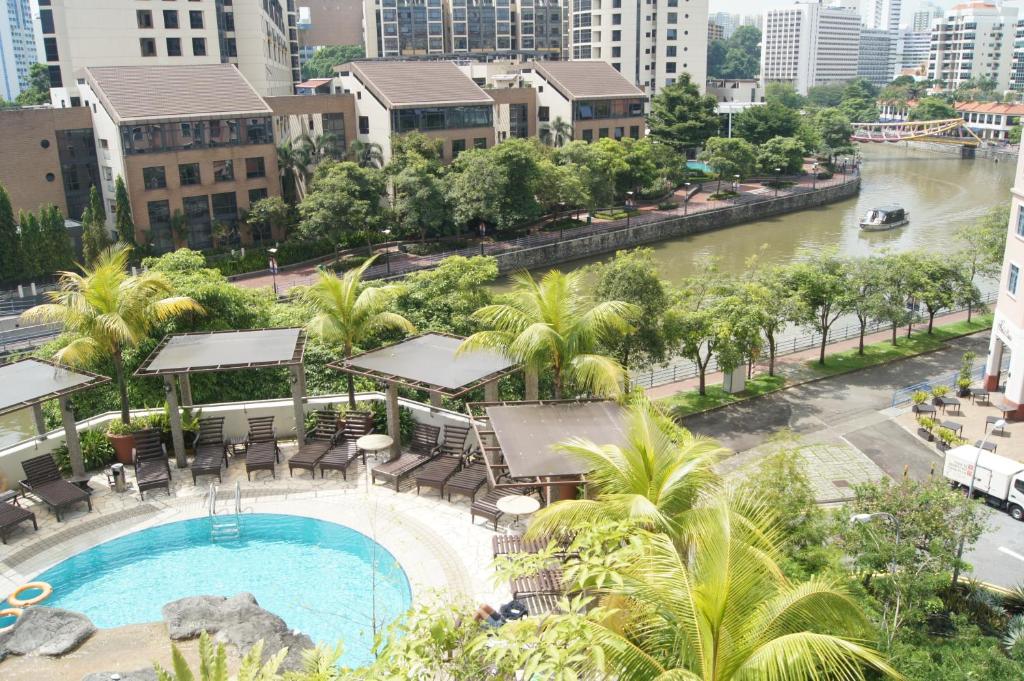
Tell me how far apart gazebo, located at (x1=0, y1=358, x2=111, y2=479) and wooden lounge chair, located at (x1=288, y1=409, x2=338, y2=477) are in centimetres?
431

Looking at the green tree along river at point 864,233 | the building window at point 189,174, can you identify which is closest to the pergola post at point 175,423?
the green tree along river at point 864,233

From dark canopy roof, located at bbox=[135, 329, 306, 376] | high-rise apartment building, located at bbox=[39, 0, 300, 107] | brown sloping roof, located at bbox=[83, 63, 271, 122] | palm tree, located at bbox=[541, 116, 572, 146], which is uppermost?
high-rise apartment building, located at bbox=[39, 0, 300, 107]

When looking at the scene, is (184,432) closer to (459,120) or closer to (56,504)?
(56,504)

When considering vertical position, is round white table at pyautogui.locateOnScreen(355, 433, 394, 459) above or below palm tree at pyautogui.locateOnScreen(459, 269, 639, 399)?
below

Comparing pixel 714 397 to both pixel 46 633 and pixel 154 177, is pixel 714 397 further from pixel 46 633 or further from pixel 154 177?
pixel 154 177

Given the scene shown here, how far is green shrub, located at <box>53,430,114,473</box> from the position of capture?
1922 centimetres

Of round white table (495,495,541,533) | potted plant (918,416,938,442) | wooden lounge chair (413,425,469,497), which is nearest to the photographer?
round white table (495,495,541,533)

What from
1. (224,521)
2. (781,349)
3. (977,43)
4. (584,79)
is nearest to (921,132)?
(584,79)

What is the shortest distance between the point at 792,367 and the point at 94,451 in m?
23.4

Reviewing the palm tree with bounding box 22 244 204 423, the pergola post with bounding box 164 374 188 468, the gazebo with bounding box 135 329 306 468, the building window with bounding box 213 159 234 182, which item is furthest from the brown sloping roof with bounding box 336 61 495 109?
the pergola post with bounding box 164 374 188 468

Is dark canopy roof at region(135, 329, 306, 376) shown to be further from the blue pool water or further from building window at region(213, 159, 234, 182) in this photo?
building window at region(213, 159, 234, 182)

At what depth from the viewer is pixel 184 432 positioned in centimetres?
2020

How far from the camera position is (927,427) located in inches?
995

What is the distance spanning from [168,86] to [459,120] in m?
20.0
